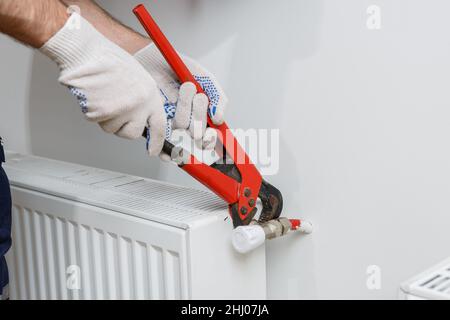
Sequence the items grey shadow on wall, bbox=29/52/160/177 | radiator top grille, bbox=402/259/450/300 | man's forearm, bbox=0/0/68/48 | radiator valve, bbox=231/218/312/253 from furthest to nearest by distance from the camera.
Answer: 1. grey shadow on wall, bbox=29/52/160/177
2. radiator valve, bbox=231/218/312/253
3. man's forearm, bbox=0/0/68/48
4. radiator top grille, bbox=402/259/450/300

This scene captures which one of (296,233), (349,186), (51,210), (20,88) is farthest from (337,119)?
(20,88)

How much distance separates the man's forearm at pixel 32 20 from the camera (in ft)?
2.60

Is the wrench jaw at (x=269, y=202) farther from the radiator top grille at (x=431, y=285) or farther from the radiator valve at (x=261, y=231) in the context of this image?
the radiator top grille at (x=431, y=285)

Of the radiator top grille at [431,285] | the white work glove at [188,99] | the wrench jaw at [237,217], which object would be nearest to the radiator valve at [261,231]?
the wrench jaw at [237,217]

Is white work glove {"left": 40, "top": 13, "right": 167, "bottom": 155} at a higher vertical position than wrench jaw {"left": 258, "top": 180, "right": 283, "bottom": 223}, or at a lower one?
higher

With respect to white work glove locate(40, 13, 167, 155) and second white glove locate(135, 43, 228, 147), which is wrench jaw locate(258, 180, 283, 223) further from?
white work glove locate(40, 13, 167, 155)

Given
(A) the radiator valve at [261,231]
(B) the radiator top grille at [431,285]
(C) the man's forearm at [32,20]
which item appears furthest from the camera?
(A) the radiator valve at [261,231]

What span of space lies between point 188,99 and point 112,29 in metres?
0.22

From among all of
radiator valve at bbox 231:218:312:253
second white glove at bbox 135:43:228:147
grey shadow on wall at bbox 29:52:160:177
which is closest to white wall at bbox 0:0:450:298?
radiator valve at bbox 231:218:312:253

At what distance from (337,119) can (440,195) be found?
179mm

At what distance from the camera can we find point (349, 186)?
964 millimetres

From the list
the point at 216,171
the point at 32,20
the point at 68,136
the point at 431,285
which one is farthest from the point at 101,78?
the point at 68,136

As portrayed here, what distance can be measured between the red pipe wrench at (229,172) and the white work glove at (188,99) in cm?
2

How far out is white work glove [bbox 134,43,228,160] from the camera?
34.9 inches
